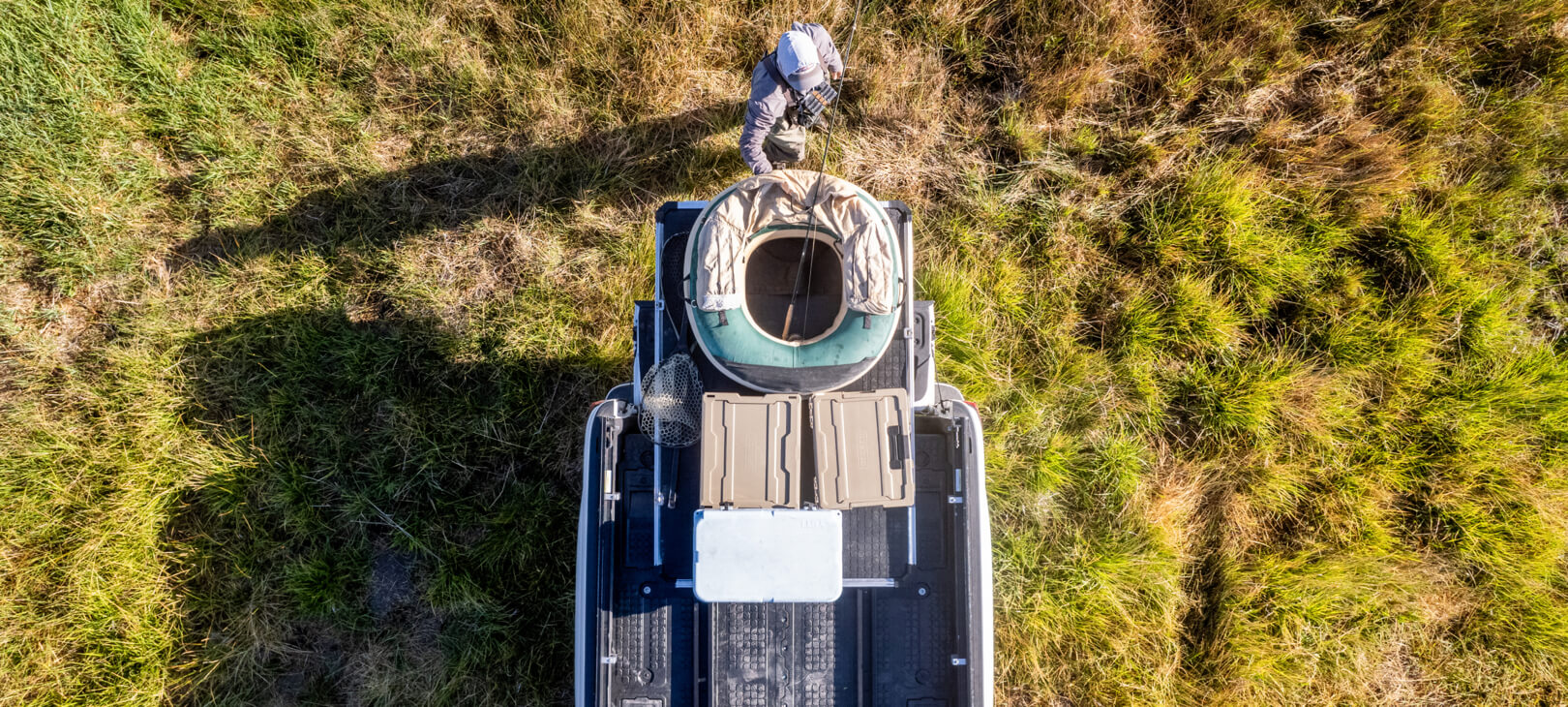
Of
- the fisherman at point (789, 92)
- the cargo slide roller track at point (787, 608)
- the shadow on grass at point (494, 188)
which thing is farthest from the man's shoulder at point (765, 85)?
the cargo slide roller track at point (787, 608)

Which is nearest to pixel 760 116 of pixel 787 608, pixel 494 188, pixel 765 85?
pixel 765 85

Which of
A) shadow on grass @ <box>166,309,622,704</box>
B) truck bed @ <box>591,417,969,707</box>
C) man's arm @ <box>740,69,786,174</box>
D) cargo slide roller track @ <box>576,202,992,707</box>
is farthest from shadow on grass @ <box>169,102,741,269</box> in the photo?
truck bed @ <box>591,417,969,707</box>

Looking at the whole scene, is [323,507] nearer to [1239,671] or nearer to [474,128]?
[474,128]

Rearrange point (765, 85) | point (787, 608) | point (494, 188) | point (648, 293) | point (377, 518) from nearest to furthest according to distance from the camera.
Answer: point (787, 608), point (765, 85), point (377, 518), point (648, 293), point (494, 188)

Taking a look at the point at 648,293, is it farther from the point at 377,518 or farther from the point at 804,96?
the point at 377,518

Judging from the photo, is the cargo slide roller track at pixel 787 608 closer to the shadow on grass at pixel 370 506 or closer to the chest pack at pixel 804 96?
the shadow on grass at pixel 370 506

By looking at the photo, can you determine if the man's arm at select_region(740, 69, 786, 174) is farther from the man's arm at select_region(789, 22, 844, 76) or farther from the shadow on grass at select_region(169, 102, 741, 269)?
the shadow on grass at select_region(169, 102, 741, 269)
